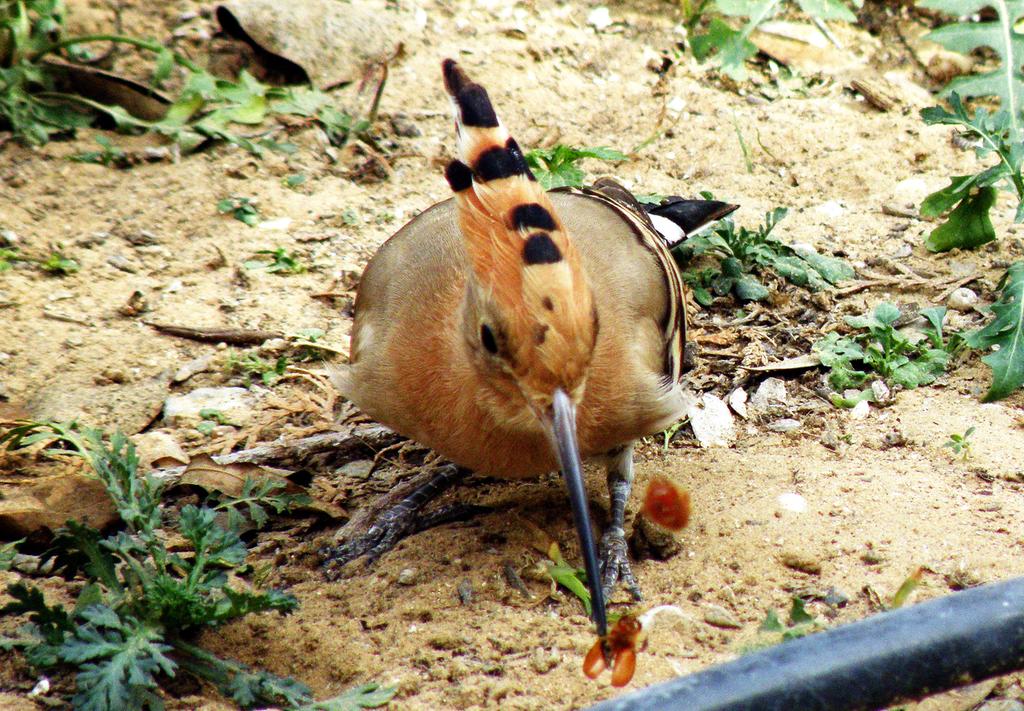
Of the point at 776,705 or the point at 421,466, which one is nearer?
the point at 776,705

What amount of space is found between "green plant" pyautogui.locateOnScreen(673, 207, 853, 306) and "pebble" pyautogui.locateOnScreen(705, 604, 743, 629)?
6.66 feet

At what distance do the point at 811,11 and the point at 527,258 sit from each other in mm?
3403

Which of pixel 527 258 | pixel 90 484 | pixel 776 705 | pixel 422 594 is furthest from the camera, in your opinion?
pixel 90 484

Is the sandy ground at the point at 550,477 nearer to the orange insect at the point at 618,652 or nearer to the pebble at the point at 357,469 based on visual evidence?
the pebble at the point at 357,469

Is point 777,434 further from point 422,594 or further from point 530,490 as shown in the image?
point 422,594

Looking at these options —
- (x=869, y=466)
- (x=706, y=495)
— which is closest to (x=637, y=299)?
(x=706, y=495)

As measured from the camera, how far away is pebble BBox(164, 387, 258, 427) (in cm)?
411

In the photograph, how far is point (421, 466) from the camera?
163 inches

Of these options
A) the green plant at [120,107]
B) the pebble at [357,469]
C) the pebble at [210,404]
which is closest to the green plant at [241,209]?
the green plant at [120,107]

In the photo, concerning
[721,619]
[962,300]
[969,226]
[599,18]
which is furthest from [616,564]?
[599,18]

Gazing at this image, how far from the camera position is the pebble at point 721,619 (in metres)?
2.88

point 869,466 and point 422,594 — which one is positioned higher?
point 869,466

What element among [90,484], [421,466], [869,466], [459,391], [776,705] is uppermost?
[776,705]

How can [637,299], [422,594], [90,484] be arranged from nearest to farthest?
1. [422,594]
2. [90,484]
3. [637,299]
